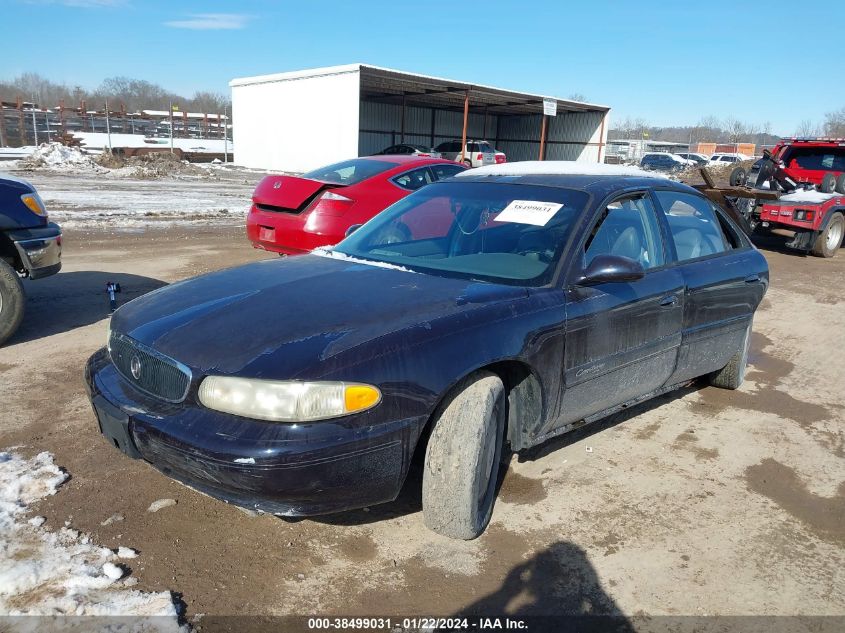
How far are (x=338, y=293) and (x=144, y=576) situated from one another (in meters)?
1.39

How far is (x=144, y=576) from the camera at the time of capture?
8.31ft

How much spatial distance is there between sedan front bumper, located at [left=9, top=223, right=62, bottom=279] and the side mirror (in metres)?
4.45

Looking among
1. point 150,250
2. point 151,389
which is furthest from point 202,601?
point 150,250

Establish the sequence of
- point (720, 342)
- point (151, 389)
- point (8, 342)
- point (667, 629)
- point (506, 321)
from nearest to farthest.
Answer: point (667, 629) → point (151, 389) → point (506, 321) → point (720, 342) → point (8, 342)

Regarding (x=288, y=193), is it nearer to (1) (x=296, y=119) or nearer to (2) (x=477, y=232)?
(2) (x=477, y=232)

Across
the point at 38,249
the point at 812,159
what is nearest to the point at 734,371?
the point at 38,249

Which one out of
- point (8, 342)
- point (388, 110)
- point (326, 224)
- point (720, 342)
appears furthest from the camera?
point (388, 110)

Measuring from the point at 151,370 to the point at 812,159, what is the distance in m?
14.4

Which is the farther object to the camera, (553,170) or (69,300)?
(69,300)

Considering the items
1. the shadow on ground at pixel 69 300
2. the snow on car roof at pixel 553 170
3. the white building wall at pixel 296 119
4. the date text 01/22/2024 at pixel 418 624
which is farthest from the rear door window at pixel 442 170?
the white building wall at pixel 296 119

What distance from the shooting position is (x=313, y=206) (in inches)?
268

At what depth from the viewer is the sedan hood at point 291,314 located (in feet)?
7.95

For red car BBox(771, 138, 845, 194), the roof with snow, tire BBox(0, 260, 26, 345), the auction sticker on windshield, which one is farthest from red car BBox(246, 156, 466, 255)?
the roof with snow

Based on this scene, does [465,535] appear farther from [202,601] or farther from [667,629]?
[202,601]
